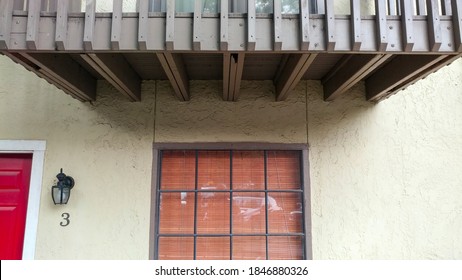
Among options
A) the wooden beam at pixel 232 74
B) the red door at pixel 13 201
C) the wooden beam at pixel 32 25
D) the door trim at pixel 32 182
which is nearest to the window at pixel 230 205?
the wooden beam at pixel 232 74

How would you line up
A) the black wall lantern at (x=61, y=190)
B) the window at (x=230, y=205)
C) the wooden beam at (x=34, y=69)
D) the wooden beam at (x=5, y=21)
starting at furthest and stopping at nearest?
the window at (x=230, y=205) < the black wall lantern at (x=61, y=190) < the wooden beam at (x=34, y=69) < the wooden beam at (x=5, y=21)

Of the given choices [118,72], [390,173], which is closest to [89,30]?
[118,72]

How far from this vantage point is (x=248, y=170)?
329cm

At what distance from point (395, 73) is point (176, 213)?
6.92 feet

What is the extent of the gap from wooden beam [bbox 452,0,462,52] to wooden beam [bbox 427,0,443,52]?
0.31 ft

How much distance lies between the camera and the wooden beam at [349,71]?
2455 mm

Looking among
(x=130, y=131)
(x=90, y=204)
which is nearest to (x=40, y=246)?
(x=90, y=204)

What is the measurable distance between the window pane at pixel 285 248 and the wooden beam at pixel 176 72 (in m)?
1.46

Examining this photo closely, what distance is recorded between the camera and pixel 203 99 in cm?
333

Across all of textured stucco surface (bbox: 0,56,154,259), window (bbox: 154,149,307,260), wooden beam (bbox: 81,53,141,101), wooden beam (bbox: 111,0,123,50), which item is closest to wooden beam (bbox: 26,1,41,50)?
wooden beam (bbox: 81,53,141,101)

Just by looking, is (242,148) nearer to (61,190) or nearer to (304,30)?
(304,30)

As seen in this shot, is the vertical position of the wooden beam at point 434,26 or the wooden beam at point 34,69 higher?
the wooden beam at point 434,26

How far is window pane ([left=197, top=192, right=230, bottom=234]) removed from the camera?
10.6 feet

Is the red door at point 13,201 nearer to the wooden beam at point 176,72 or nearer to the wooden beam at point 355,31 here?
the wooden beam at point 176,72
